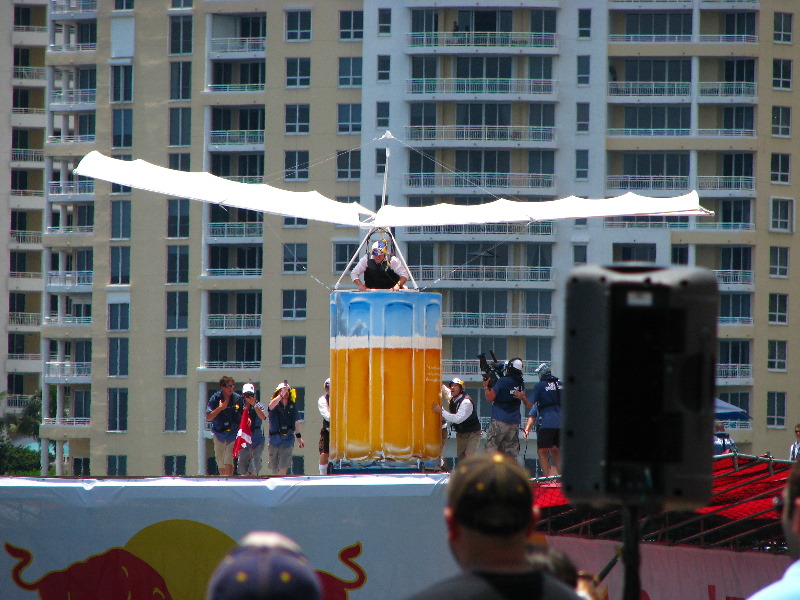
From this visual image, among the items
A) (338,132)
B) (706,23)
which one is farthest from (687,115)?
(338,132)

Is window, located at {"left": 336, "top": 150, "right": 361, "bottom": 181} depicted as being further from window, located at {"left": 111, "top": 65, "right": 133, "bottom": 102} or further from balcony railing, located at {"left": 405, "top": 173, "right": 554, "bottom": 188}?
window, located at {"left": 111, "top": 65, "right": 133, "bottom": 102}

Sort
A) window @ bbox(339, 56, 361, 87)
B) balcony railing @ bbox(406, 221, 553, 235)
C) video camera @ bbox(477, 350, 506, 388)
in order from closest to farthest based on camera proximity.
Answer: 1. video camera @ bbox(477, 350, 506, 388)
2. balcony railing @ bbox(406, 221, 553, 235)
3. window @ bbox(339, 56, 361, 87)

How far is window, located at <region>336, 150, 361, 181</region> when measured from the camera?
61500mm

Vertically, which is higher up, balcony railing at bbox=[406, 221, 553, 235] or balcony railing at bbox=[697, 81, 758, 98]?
balcony railing at bbox=[697, 81, 758, 98]

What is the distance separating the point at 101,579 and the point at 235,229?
4913 centimetres

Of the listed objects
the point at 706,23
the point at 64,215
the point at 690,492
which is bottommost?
the point at 690,492

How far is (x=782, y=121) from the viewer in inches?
2386

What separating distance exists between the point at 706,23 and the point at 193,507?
5380 cm

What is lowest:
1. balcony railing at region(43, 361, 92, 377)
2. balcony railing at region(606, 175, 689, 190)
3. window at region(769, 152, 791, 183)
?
balcony railing at region(43, 361, 92, 377)

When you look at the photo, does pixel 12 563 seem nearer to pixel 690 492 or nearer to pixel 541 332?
pixel 690 492

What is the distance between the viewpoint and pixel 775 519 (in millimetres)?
12422

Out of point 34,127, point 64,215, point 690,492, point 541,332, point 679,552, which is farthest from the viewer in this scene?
point 34,127

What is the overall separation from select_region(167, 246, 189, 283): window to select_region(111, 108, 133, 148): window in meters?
6.18

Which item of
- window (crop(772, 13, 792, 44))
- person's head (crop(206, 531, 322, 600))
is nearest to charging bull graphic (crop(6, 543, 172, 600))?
person's head (crop(206, 531, 322, 600))
